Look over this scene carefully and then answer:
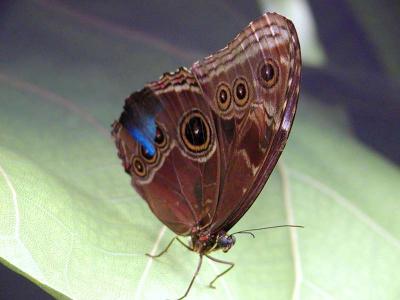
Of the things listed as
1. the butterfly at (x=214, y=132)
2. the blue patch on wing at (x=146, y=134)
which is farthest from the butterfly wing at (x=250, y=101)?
the blue patch on wing at (x=146, y=134)

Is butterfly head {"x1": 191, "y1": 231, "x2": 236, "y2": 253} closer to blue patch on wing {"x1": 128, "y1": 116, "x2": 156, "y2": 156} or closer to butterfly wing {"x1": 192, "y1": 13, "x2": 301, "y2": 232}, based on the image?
butterfly wing {"x1": 192, "y1": 13, "x2": 301, "y2": 232}

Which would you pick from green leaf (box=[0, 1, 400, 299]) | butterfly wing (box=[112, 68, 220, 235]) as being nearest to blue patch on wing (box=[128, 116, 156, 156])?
butterfly wing (box=[112, 68, 220, 235])

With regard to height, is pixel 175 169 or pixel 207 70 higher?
pixel 207 70

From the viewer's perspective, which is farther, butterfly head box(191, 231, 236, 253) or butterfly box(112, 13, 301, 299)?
butterfly head box(191, 231, 236, 253)

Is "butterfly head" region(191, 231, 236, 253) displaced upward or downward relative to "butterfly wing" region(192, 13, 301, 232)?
downward

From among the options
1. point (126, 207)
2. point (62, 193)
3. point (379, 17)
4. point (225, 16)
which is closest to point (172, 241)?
point (126, 207)

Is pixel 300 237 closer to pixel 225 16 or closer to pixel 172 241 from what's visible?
pixel 172 241
